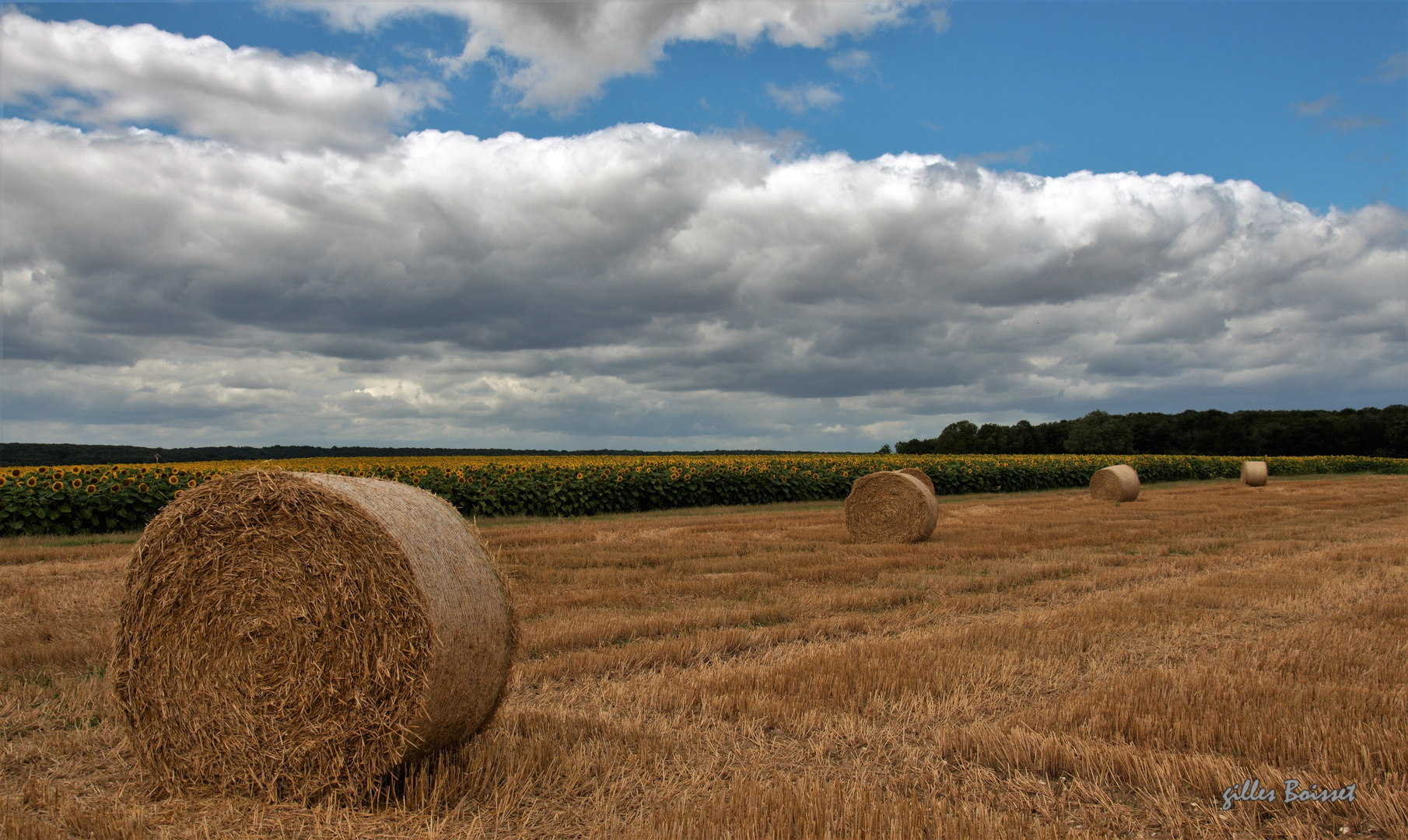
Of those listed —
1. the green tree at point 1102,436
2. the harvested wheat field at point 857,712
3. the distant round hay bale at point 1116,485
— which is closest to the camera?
the harvested wheat field at point 857,712

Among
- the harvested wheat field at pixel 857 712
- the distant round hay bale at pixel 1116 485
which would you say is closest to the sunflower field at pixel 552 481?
the harvested wheat field at pixel 857 712

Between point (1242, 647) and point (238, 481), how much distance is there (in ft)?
24.9

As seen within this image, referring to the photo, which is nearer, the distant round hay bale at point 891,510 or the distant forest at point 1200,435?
the distant round hay bale at point 891,510

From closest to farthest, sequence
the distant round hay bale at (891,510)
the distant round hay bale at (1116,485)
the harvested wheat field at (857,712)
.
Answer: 1. the harvested wheat field at (857,712)
2. the distant round hay bale at (891,510)
3. the distant round hay bale at (1116,485)

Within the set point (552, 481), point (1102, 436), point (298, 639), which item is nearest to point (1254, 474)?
point (552, 481)

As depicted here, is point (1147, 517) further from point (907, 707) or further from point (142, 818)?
point (142, 818)

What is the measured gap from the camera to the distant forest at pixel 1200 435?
243 ft

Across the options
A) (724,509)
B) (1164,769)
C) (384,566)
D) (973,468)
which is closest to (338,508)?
(384,566)

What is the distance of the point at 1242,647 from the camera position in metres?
7.21

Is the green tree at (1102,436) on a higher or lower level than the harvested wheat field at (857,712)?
higher

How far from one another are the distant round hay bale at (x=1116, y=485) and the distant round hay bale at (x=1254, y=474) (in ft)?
41.6

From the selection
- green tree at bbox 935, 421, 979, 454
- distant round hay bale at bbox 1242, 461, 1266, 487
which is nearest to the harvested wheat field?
distant round hay bale at bbox 1242, 461, 1266, 487
